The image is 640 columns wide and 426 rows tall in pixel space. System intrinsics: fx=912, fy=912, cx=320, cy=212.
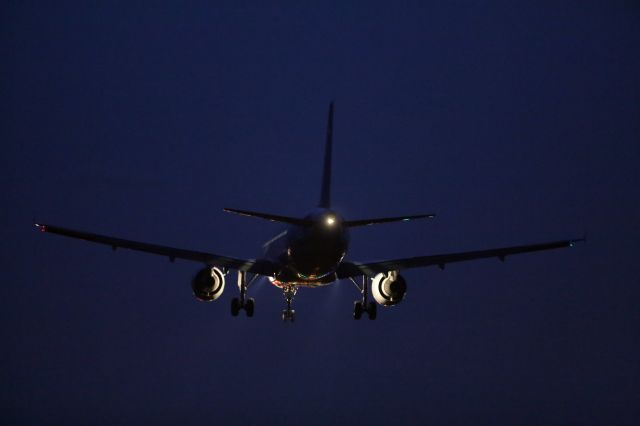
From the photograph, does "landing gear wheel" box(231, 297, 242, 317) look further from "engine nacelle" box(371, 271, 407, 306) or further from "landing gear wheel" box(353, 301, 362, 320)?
"engine nacelle" box(371, 271, 407, 306)

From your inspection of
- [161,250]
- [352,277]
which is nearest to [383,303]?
[352,277]

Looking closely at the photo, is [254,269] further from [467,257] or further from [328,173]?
[467,257]

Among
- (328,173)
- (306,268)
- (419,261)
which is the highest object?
(328,173)

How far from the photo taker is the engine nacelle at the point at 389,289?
1865 inches

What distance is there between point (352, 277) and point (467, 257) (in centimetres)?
647

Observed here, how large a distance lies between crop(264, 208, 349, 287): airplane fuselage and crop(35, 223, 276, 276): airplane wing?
3604 millimetres

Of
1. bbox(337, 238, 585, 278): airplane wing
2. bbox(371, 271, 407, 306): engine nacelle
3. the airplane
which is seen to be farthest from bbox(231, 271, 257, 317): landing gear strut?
bbox(371, 271, 407, 306): engine nacelle

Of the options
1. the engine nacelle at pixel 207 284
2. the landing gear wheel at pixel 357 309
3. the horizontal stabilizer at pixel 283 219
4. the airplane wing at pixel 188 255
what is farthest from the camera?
the landing gear wheel at pixel 357 309

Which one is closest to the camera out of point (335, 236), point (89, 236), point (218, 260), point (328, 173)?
point (335, 236)

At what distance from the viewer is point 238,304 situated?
47.8m

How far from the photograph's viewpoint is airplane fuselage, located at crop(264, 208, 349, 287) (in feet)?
128

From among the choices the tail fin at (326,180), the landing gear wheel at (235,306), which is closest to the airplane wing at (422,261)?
the tail fin at (326,180)

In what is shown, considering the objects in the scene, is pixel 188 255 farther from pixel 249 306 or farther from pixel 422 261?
pixel 422 261

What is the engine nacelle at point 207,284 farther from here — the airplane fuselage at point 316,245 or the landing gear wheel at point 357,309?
the landing gear wheel at point 357,309
